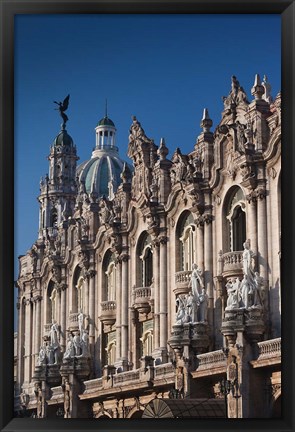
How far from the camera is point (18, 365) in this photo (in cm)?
7006

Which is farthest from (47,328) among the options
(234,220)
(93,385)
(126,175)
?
(234,220)

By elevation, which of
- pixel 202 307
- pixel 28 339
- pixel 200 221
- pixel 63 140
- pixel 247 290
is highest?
pixel 63 140

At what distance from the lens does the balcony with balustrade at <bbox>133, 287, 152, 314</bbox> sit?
165 feet

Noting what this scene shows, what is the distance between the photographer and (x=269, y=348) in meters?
37.6

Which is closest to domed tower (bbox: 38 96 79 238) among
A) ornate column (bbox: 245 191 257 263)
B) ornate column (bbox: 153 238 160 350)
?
ornate column (bbox: 153 238 160 350)

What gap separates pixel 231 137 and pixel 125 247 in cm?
1275

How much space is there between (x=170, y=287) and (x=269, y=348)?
1102 centimetres

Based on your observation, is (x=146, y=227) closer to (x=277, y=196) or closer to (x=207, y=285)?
(x=207, y=285)

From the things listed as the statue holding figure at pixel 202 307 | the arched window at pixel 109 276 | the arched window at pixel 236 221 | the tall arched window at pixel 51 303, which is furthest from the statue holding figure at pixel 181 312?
the tall arched window at pixel 51 303

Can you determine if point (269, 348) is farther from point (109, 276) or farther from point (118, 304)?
point (109, 276)

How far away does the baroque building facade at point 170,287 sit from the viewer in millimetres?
38875

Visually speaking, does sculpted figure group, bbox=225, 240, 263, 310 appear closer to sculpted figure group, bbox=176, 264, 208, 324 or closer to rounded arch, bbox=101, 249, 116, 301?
sculpted figure group, bbox=176, 264, 208, 324

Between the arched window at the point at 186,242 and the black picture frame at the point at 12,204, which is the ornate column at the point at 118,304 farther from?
the black picture frame at the point at 12,204

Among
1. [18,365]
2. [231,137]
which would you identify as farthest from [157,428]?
[18,365]
